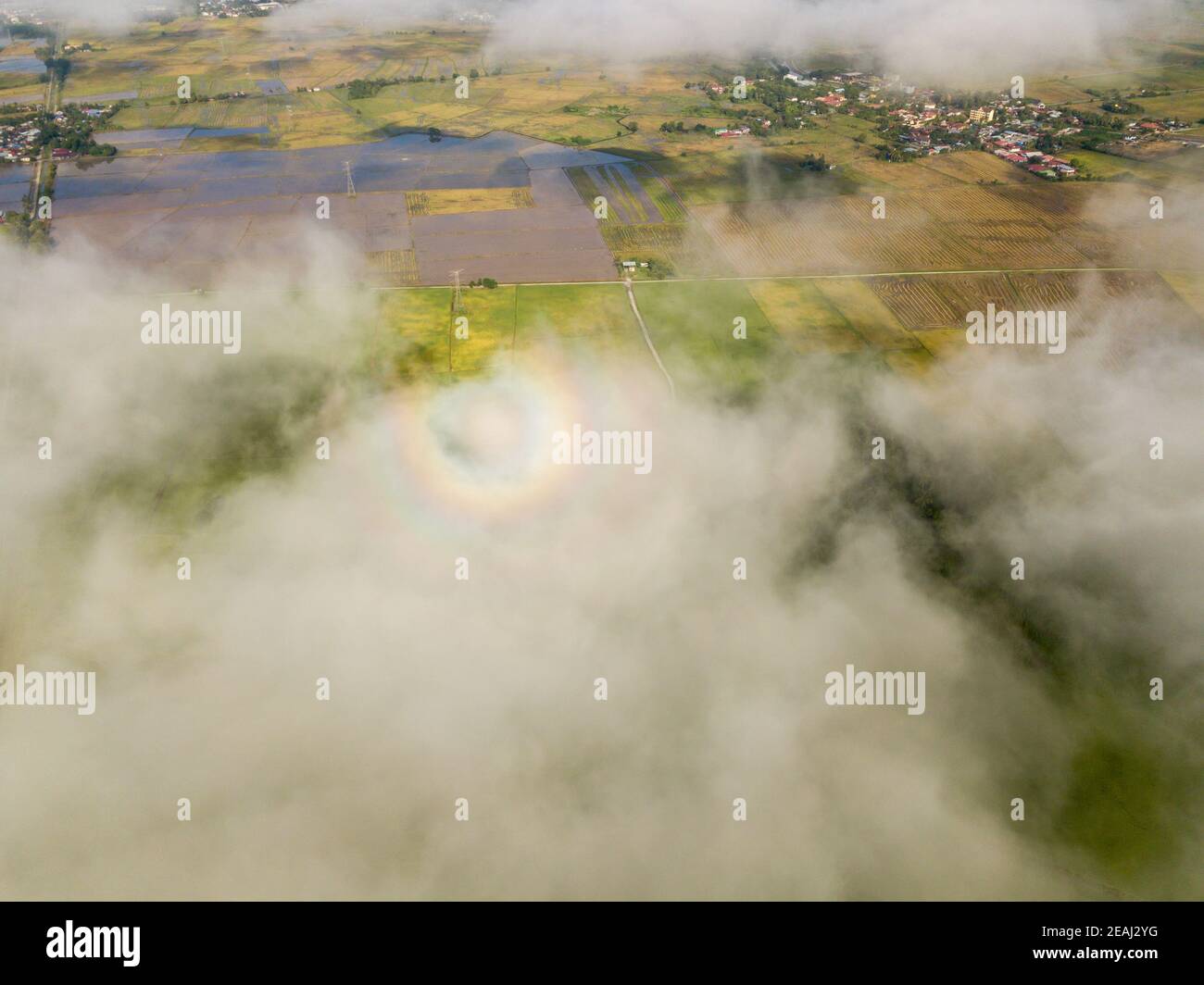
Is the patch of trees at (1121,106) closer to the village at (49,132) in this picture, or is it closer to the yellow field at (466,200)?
the yellow field at (466,200)

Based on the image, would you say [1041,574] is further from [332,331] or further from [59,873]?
[332,331]

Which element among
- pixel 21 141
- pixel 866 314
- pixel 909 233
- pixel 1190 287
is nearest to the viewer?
pixel 866 314

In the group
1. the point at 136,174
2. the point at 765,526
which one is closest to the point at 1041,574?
the point at 765,526

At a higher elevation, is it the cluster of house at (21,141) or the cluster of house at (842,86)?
the cluster of house at (842,86)

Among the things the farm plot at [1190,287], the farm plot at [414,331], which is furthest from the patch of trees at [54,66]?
the farm plot at [1190,287]

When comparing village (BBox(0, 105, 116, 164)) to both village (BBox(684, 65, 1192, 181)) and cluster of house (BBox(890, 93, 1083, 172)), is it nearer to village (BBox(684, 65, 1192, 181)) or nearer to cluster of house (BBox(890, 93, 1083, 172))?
village (BBox(684, 65, 1192, 181))

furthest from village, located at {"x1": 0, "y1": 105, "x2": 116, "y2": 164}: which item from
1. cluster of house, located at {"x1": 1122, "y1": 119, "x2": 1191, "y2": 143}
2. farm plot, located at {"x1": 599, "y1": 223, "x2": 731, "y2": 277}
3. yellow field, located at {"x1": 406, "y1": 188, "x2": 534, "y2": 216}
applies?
cluster of house, located at {"x1": 1122, "y1": 119, "x2": 1191, "y2": 143}

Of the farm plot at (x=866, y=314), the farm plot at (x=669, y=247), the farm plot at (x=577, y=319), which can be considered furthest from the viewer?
the farm plot at (x=669, y=247)

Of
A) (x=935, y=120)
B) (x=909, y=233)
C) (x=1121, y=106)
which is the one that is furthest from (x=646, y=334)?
(x=1121, y=106)

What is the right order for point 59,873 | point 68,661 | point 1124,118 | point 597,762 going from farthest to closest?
1. point 1124,118
2. point 68,661
3. point 597,762
4. point 59,873

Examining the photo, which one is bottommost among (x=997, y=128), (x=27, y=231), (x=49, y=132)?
(x=27, y=231)

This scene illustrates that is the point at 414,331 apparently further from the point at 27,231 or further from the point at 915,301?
the point at 27,231
